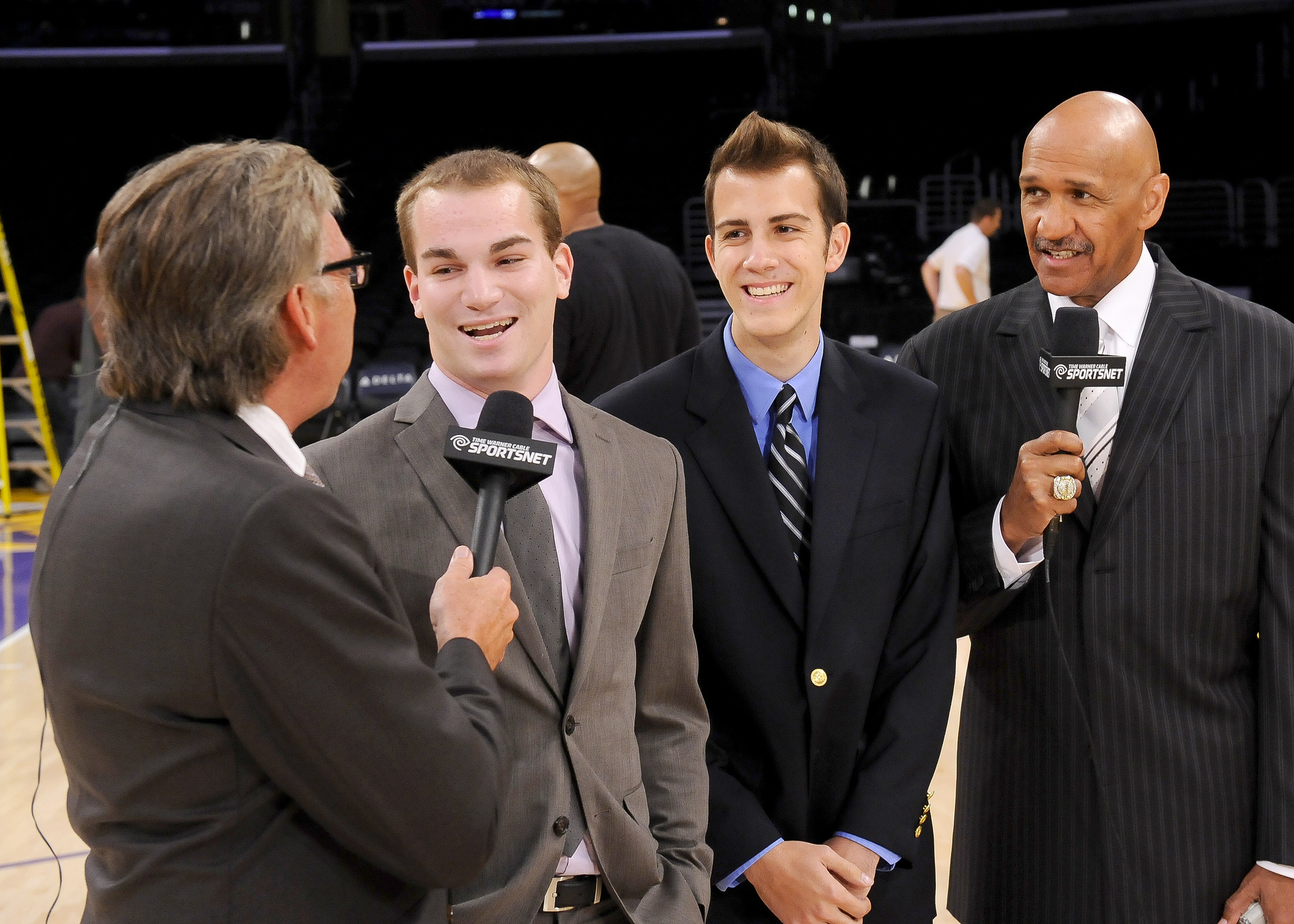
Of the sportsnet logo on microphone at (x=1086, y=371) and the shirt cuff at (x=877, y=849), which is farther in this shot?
the shirt cuff at (x=877, y=849)

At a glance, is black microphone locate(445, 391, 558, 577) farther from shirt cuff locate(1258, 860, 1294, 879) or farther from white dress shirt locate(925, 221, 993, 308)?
white dress shirt locate(925, 221, 993, 308)

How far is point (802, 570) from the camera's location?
1896mm

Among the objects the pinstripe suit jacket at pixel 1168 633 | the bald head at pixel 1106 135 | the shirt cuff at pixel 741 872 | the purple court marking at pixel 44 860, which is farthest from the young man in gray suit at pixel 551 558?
the purple court marking at pixel 44 860

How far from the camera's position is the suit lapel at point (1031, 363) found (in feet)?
6.48

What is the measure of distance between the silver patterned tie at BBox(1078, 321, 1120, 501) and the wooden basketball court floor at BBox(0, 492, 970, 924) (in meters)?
0.77

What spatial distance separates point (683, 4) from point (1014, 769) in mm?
15818

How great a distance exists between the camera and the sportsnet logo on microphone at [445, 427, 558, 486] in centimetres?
134

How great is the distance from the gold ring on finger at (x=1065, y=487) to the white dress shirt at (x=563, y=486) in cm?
67

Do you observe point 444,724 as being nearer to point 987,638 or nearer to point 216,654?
point 216,654

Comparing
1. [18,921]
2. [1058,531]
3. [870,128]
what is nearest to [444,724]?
[1058,531]

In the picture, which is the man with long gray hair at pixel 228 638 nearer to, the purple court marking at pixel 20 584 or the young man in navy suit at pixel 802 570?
the young man in navy suit at pixel 802 570

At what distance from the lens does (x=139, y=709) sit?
43.8 inches

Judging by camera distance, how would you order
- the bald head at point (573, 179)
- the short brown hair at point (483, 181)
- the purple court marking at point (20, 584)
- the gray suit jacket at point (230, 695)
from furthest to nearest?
the purple court marking at point (20, 584)
the bald head at point (573, 179)
the short brown hair at point (483, 181)
the gray suit jacket at point (230, 695)

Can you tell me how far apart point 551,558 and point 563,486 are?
0.12 metres
